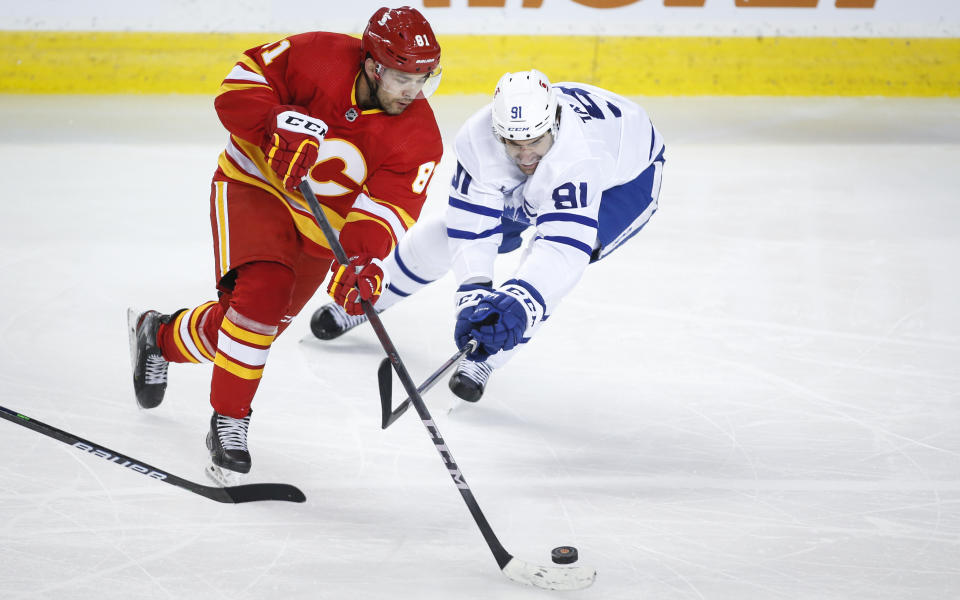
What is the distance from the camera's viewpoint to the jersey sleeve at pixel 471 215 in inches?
97.0

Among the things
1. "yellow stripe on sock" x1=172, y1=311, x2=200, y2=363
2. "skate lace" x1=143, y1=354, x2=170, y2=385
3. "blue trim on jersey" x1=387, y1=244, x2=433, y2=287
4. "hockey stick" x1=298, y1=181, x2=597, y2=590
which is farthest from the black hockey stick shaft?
"blue trim on jersey" x1=387, y1=244, x2=433, y2=287

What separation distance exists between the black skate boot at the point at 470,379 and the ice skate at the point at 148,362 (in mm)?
725

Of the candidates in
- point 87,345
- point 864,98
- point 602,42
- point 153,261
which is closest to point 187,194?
point 153,261

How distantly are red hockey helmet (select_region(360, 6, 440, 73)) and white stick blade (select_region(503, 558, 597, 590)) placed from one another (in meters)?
1.07

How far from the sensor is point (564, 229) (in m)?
2.35

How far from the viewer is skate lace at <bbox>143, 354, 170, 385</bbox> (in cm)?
261

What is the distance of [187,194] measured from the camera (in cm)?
463

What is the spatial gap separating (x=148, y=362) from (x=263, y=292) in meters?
0.53

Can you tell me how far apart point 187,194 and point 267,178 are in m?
2.33

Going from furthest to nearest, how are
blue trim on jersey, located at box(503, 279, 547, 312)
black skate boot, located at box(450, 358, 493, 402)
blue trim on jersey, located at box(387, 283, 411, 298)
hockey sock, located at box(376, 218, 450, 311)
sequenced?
blue trim on jersey, located at box(387, 283, 411, 298) < hockey sock, located at box(376, 218, 450, 311) < black skate boot, located at box(450, 358, 493, 402) < blue trim on jersey, located at box(503, 279, 547, 312)

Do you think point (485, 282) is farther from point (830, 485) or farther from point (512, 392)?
point (830, 485)

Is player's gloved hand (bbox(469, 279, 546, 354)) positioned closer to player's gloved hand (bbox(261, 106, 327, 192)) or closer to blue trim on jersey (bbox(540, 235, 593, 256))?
blue trim on jersey (bbox(540, 235, 593, 256))

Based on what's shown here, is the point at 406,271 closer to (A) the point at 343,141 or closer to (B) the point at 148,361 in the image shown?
(A) the point at 343,141

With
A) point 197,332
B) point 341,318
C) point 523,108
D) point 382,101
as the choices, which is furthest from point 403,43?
point 341,318
